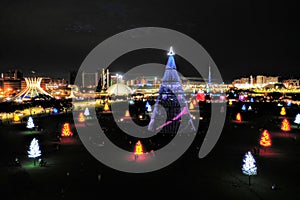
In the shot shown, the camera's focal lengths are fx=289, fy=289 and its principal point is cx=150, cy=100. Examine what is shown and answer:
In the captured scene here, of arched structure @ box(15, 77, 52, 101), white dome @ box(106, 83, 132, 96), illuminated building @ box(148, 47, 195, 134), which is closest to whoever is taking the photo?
illuminated building @ box(148, 47, 195, 134)

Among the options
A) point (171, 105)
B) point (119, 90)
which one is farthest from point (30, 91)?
point (171, 105)

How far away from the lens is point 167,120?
25000 mm

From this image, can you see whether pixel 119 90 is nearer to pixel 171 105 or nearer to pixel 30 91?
pixel 30 91

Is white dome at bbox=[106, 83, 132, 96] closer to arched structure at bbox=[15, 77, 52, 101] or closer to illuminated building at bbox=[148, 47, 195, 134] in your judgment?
arched structure at bbox=[15, 77, 52, 101]

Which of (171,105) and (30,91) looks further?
(30,91)

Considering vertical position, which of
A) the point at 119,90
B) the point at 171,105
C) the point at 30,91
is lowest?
the point at 171,105

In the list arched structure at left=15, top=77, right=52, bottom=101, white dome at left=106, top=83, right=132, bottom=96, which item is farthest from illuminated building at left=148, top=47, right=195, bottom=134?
white dome at left=106, top=83, right=132, bottom=96

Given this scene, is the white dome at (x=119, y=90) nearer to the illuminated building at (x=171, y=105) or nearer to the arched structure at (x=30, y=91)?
the arched structure at (x=30, y=91)

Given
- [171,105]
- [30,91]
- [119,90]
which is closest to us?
[171,105]

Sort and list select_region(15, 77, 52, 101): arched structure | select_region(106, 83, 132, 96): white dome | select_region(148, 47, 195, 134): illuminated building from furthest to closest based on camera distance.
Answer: select_region(106, 83, 132, 96): white dome < select_region(15, 77, 52, 101): arched structure < select_region(148, 47, 195, 134): illuminated building

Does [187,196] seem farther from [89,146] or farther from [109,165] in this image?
[89,146]

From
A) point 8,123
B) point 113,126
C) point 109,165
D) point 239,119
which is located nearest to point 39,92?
point 8,123

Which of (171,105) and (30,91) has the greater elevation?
(30,91)

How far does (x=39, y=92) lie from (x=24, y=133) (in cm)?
4165
